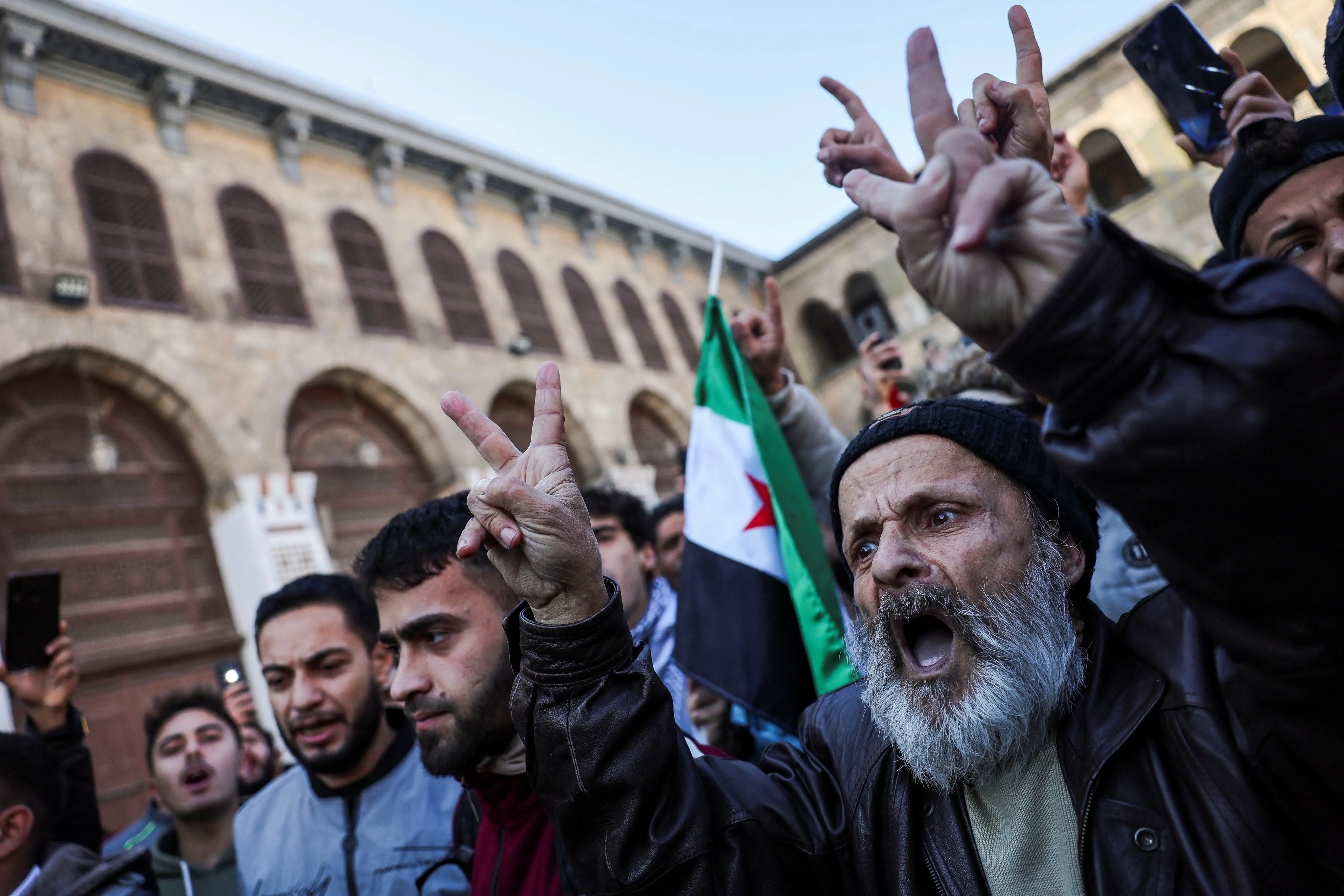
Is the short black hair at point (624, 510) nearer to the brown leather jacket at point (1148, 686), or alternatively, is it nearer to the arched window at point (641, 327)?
the brown leather jacket at point (1148, 686)

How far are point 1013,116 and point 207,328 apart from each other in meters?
10.5

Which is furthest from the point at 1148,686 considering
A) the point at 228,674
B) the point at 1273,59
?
the point at 1273,59

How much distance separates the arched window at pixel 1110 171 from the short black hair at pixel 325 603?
18034 millimetres

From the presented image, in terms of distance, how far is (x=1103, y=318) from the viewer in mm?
999

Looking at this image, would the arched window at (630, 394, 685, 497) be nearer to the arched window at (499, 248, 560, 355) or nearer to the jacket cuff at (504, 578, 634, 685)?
the arched window at (499, 248, 560, 355)

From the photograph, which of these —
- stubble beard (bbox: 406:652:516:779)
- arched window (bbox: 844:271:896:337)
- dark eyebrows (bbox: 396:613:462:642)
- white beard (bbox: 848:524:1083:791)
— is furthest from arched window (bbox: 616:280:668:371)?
white beard (bbox: 848:524:1083:791)

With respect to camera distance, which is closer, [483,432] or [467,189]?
[483,432]

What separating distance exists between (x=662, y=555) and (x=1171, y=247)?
→ 1554cm

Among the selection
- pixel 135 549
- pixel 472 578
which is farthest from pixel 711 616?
pixel 135 549

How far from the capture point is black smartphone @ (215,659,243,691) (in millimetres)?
4715

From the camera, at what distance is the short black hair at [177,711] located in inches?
162

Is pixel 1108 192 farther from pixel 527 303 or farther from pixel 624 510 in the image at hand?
pixel 624 510

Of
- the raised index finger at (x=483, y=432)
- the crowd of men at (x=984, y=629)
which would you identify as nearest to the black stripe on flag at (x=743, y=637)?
the crowd of men at (x=984, y=629)

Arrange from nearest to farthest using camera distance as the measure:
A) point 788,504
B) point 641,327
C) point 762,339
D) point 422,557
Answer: point 422,557 → point 788,504 → point 762,339 → point 641,327
